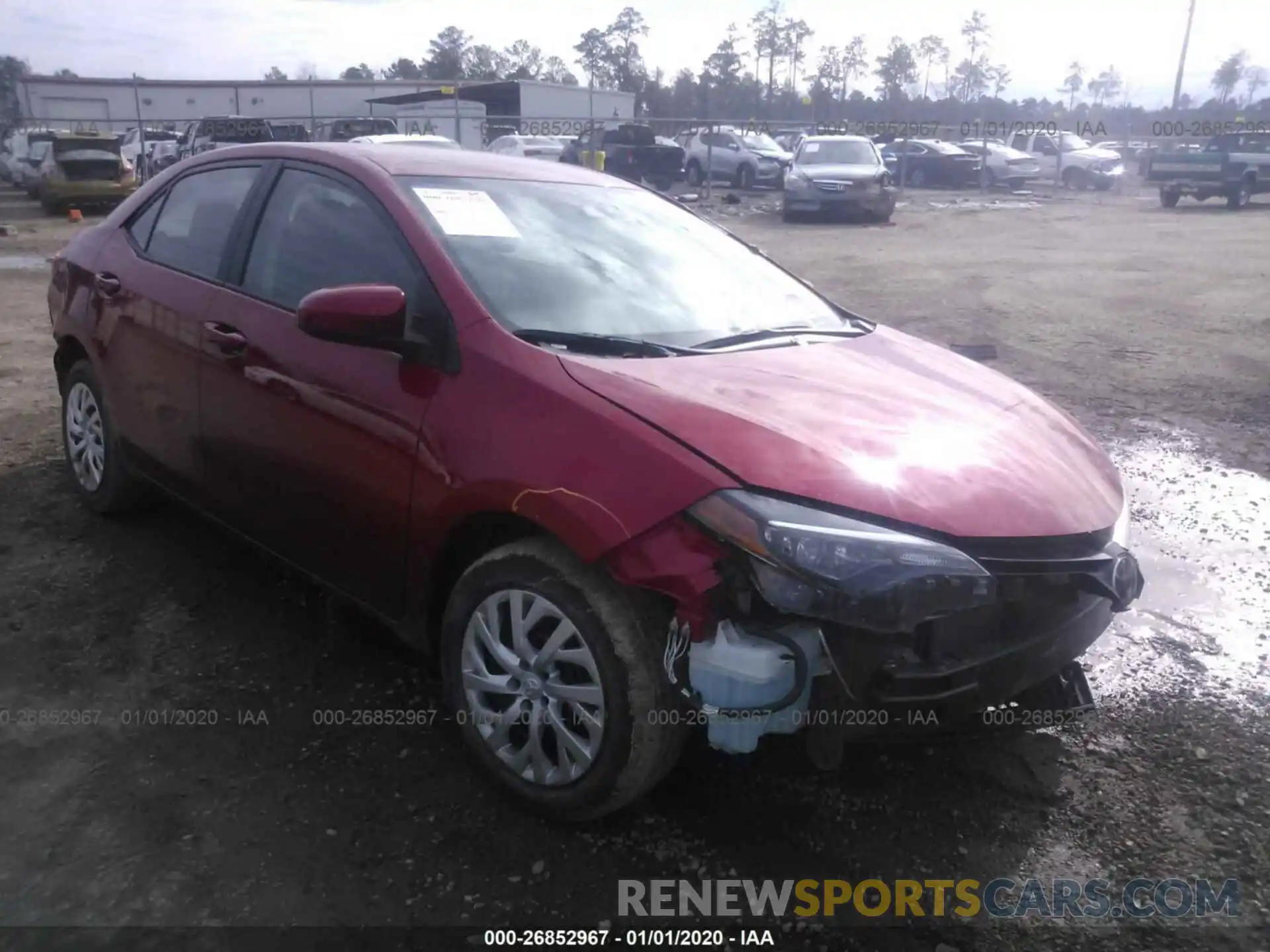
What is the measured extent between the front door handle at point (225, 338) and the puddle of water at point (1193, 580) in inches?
122

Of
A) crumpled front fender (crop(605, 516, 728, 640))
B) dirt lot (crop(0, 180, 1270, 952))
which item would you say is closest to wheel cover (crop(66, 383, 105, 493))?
dirt lot (crop(0, 180, 1270, 952))

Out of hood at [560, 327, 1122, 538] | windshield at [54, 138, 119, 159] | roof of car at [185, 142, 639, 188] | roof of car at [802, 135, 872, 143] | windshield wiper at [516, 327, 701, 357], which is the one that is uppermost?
roof of car at [802, 135, 872, 143]

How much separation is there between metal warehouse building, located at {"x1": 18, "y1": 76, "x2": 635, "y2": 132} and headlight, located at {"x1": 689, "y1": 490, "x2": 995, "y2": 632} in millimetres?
39272

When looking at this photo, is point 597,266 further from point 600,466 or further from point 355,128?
point 355,128

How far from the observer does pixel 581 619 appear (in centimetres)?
250

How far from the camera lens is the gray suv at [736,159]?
2689 centimetres

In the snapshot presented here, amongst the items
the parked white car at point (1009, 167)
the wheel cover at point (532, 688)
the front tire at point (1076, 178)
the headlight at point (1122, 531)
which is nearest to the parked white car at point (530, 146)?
the parked white car at point (1009, 167)

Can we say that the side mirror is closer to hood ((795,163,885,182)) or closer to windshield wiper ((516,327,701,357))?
windshield wiper ((516,327,701,357))

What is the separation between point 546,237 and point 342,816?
183 cm

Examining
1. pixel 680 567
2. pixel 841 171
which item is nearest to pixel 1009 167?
pixel 841 171

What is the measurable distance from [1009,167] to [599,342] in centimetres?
3007

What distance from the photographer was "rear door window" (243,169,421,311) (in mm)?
3189

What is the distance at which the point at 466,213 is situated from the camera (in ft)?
10.8

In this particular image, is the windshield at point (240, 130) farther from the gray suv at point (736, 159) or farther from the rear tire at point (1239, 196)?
the rear tire at point (1239, 196)
